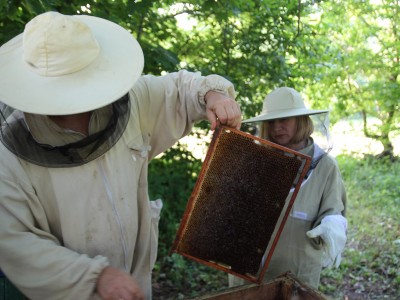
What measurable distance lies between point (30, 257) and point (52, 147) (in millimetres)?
386

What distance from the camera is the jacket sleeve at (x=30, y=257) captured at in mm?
1293

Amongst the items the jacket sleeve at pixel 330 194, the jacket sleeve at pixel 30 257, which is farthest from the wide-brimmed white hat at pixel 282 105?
the jacket sleeve at pixel 30 257

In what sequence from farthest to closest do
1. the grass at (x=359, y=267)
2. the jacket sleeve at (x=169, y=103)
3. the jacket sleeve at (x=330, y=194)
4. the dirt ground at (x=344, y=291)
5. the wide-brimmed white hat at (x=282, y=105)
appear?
the grass at (x=359, y=267) < the dirt ground at (x=344, y=291) < the wide-brimmed white hat at (x=282, y=105) < the jacket sleeve at (x=330, y=194) < the jacket sleeve at (x=169, y=103)

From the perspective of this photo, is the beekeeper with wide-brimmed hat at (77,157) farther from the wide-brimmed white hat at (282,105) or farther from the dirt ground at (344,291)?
the dirt ground at (344,291)

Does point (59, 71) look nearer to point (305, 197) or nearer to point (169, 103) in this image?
point (169, 103)

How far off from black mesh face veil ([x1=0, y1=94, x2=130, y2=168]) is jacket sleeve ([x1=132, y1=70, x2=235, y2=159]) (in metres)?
0.22

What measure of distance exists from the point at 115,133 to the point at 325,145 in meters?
1.45

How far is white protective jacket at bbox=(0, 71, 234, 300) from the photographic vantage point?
51.3 inches

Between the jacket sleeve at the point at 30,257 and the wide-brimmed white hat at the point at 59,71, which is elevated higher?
the wide-brimmed white hat at the point at 59,71

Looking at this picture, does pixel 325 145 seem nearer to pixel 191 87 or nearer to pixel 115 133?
pixel 191 87

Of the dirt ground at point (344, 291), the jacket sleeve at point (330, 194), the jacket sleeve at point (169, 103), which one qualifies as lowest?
the dirt ground at point (344, 291)

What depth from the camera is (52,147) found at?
1.39 m

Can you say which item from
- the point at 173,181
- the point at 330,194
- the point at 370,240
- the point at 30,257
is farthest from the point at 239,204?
the point at 370,240

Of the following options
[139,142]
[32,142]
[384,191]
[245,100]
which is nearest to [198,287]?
[245,100]
